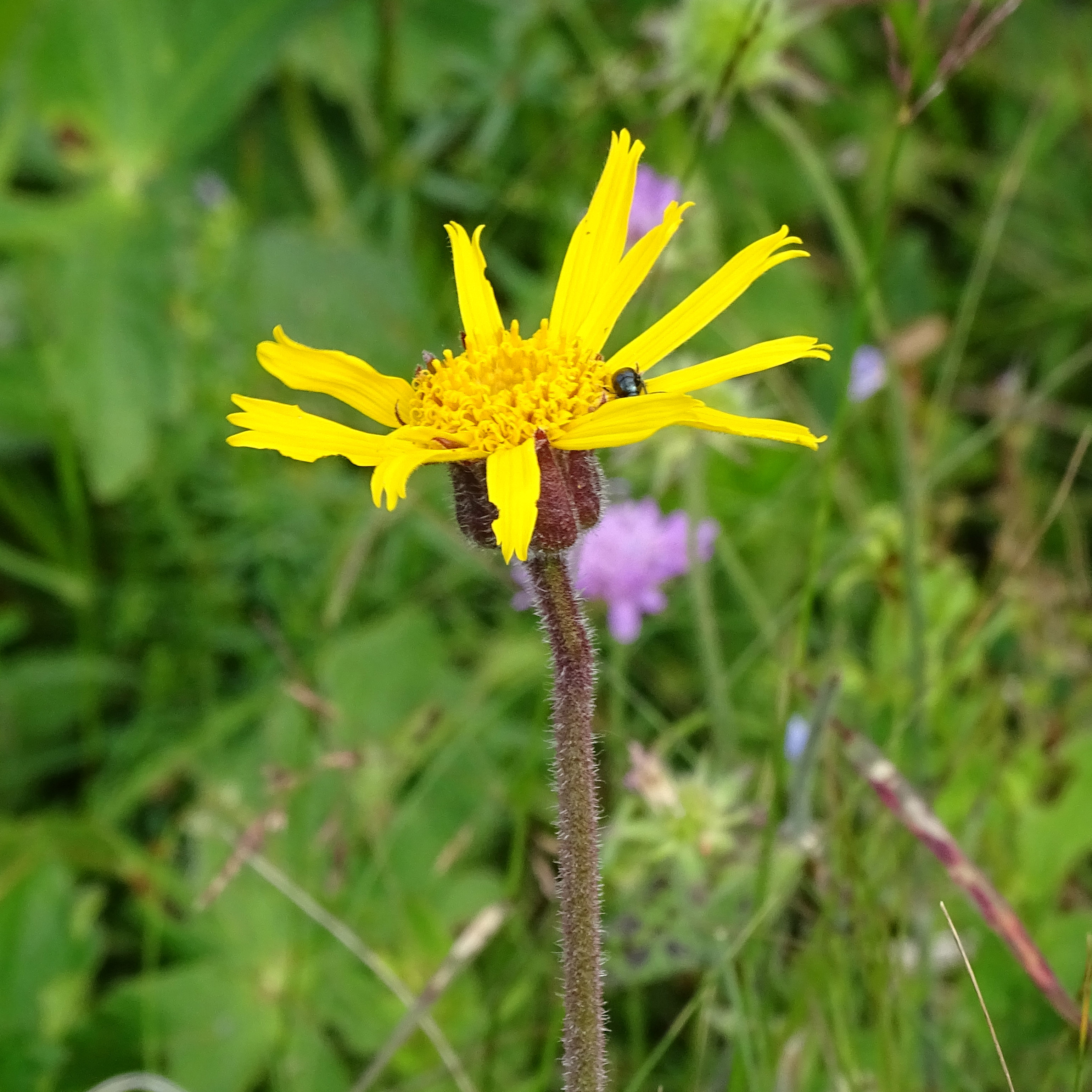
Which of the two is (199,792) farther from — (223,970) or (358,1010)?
(358,1010)

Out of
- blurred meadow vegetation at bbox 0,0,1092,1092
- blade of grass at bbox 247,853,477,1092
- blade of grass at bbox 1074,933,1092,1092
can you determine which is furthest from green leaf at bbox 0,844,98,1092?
blade of grass at bbox 1074,933,1092,1092

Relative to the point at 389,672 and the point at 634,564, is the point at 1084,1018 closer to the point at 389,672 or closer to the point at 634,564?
the point at 634,564

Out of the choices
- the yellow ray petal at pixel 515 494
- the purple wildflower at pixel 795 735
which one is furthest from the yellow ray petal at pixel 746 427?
the purple wildflower at pixel 795 735

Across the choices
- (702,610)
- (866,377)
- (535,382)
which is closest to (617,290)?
(535,382)

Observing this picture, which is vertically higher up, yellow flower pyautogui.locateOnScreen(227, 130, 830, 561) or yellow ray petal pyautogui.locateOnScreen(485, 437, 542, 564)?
yellow flower pyautogui.locateOnScreen(227, 130, 830, 561)

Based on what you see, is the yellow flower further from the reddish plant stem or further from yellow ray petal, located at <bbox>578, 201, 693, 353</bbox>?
the reddish plant stem

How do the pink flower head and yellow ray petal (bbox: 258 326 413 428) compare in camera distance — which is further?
the pink flower head

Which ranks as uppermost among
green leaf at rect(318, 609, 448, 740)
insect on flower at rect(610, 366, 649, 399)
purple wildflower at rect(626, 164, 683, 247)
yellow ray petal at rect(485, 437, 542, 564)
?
purple wildflower at rect(626, 164, 683, 247)

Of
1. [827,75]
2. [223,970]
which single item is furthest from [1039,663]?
[827,75]
